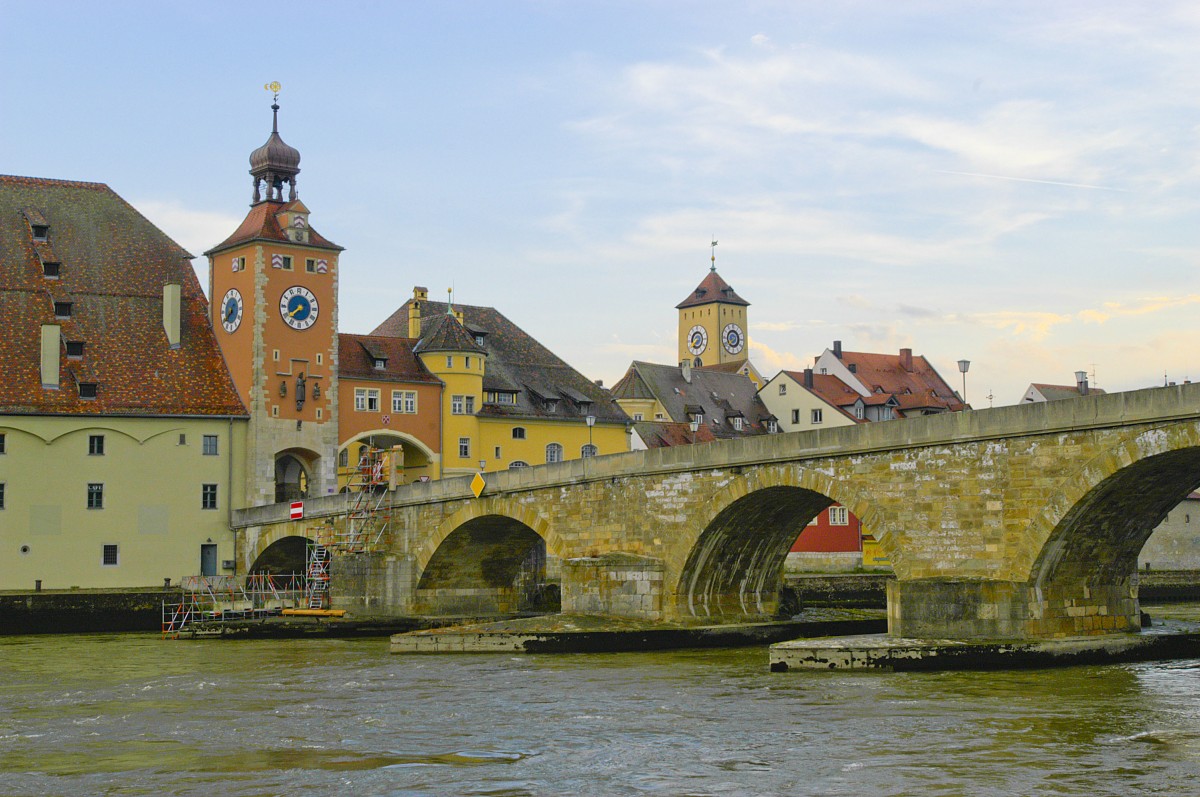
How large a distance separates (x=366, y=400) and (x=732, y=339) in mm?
75618

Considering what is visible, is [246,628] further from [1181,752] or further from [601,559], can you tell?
[1181,752]

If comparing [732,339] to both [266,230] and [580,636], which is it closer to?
[266,230]

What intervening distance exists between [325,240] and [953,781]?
47.5 m

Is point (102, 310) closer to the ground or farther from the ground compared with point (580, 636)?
farther from the ground

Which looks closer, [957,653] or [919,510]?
[957,653]

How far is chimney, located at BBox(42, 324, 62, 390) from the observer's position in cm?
5375

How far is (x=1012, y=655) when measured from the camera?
25.5 m

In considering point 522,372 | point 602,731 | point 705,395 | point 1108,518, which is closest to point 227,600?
point 522,372

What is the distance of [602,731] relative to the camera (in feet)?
67.1

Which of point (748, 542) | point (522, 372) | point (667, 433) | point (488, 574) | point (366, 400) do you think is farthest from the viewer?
point (667, 433)

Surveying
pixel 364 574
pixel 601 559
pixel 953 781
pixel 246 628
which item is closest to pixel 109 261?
pixel 364 574

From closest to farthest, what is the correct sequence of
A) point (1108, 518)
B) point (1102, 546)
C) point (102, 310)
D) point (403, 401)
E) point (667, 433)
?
point (1108, 518), point (1102, 546), point (102, 310), point (403, 401), point (667, 433)

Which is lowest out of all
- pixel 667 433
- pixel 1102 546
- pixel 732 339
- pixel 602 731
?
pixel 602 731

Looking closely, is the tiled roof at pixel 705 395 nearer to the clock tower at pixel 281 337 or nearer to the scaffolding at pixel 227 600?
the clock tower at pixel 281 337
